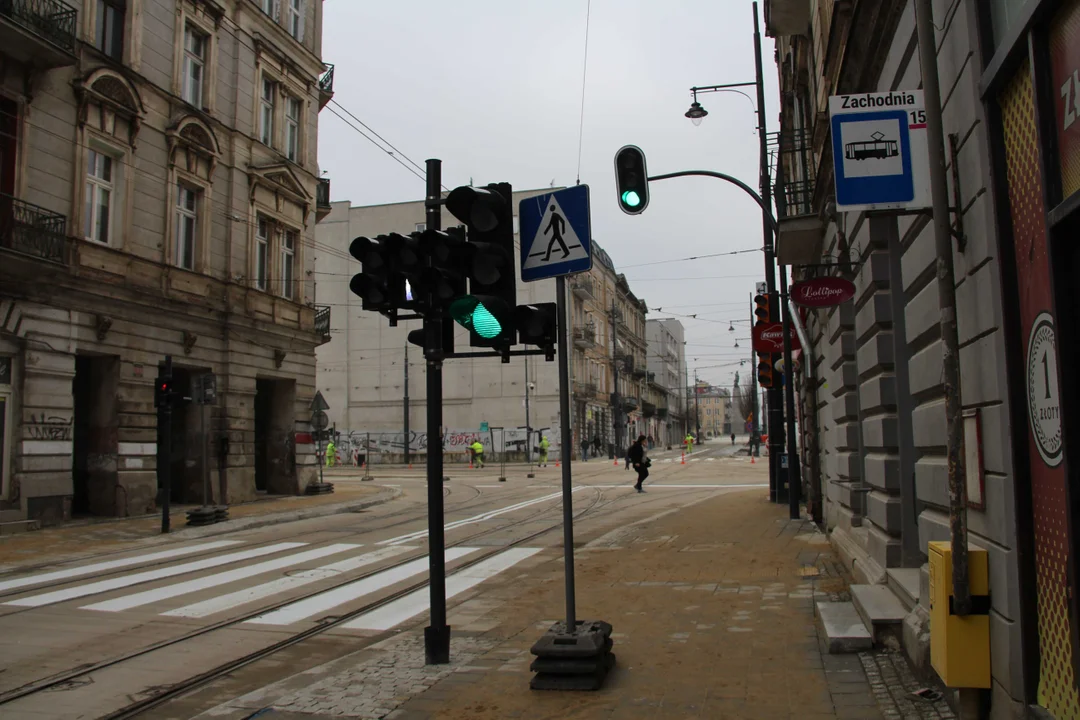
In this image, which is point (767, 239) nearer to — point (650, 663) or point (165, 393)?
point (165, 393)

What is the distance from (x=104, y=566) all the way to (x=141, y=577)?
1.28 metres

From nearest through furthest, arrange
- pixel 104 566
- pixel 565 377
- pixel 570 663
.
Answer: pixel 570 663 → pixel 565 377 → pixel 104 566

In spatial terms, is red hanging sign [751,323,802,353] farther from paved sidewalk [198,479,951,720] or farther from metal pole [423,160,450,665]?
metal pole [423,160,450,665]

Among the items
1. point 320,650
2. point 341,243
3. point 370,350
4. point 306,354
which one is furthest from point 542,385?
point 320,650

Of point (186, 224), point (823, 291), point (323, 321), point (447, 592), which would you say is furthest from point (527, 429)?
point (823, 291)

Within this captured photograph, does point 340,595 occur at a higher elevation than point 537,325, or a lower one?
lower

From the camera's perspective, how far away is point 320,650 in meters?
7.16

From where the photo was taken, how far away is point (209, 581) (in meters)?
→ 10.3

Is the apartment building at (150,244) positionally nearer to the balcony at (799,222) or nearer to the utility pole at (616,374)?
the balcony at (799,222)

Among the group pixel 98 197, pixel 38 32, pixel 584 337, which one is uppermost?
pixel 38 32

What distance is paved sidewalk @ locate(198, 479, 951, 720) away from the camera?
5.15 m

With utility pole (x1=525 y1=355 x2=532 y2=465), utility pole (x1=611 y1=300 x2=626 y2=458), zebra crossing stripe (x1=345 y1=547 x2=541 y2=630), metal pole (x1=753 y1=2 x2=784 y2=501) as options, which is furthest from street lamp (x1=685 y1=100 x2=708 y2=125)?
utility pole (x1=611 y1=300 x2=626 y2=458)

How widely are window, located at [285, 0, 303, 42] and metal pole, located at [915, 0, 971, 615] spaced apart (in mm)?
23815

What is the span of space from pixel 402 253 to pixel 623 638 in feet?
11.5
